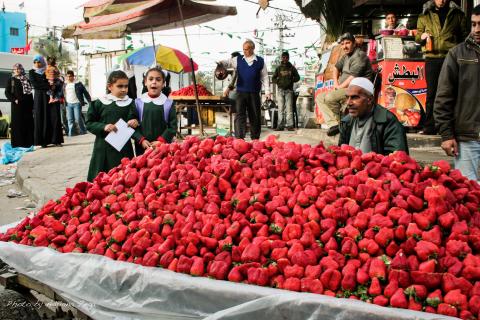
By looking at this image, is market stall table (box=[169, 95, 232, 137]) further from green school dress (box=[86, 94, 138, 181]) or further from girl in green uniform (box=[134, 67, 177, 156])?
green school dress (box=[86, 94, 138, 181])

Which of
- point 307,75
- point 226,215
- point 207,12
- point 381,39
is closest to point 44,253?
point 226,215

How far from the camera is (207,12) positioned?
8617 mm

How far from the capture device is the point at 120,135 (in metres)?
4.61

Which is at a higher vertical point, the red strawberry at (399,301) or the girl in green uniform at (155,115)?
the girl in green uniform at (155,115)

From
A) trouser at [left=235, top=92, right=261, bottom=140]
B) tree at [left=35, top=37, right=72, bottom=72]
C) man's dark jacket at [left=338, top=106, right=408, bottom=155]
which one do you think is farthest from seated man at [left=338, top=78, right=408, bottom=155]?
→ tree at [left=35, top=37, right=72, bottom=72]

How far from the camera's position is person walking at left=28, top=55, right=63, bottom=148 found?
33.5 ft

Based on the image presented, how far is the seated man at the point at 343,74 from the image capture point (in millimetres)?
6410

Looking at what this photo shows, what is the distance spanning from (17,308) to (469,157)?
9.79 feet

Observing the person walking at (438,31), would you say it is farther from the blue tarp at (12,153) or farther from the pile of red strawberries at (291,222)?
the blue tarp at (12,153)

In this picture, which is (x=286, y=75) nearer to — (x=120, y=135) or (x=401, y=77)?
(x=401, y=77)

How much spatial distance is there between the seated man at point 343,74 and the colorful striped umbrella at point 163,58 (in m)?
7.54

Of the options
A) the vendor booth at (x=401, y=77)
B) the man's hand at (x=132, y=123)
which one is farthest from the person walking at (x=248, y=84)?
the man's hand at (x=132, y=123)

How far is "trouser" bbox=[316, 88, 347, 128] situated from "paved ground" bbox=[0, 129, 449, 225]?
2.37ft

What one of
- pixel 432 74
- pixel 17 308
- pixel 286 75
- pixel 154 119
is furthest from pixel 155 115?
pixel 286 75
